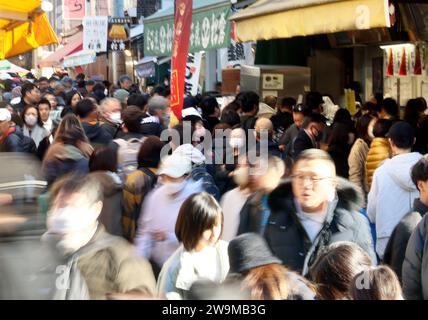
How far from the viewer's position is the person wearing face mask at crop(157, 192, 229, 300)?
159 inches

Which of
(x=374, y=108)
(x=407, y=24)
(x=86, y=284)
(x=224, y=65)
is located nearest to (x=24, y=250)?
(x=86, y=284)

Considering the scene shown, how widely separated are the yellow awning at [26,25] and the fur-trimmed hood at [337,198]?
21.9ft

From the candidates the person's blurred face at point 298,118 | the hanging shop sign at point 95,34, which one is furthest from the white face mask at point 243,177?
the hanging shop sign at point 95,34

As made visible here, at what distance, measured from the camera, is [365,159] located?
7.63 m

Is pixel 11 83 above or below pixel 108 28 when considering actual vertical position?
below

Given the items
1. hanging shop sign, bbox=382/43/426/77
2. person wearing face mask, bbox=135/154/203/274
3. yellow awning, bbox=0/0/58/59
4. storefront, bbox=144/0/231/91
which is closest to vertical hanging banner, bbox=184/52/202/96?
storefront, bbox=144/0/231/91

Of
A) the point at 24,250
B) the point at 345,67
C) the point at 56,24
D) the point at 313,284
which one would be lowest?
the point at 313,284

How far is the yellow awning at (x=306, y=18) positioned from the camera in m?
6.59

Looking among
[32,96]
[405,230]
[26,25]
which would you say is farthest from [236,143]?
[32,96]

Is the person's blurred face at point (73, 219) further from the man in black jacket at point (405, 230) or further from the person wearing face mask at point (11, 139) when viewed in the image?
the person wearing face mask at point (11, 139)

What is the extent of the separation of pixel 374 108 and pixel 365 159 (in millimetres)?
2265

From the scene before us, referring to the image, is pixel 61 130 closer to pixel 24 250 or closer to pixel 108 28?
pixel 24 250

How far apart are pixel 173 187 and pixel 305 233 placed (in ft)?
3.87

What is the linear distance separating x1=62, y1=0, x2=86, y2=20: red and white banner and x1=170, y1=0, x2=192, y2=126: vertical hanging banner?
24835 millimetres
